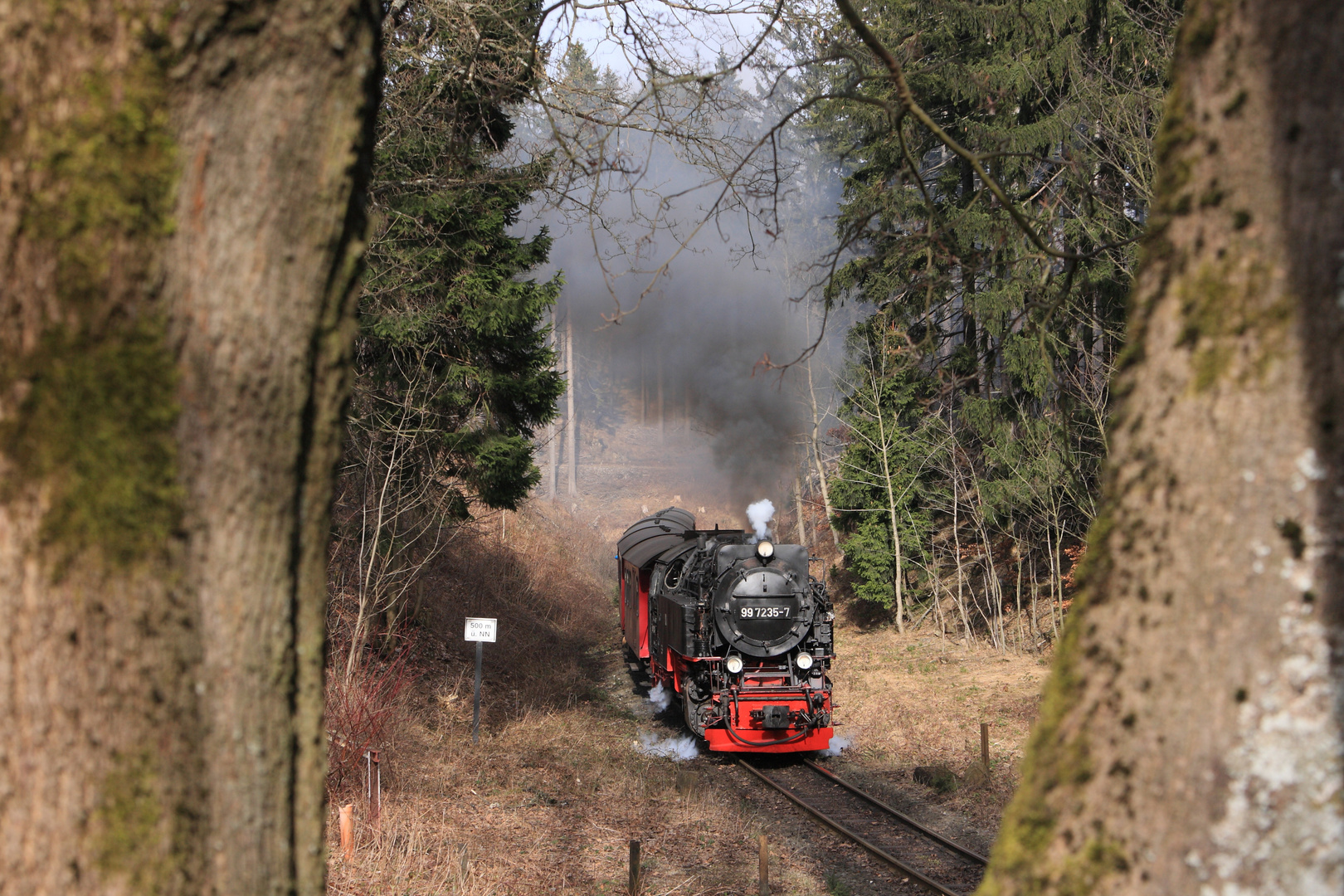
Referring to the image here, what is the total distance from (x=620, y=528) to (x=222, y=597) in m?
36.1

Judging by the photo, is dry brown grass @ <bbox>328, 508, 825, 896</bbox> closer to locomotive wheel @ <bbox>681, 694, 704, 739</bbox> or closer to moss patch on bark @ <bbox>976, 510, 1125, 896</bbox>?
locomotive wheel @ <bbox>681, 694, 704, 739</bbox>

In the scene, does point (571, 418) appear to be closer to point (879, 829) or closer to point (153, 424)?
point (879, 829)

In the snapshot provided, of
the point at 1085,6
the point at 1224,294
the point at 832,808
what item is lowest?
the point at 832,808

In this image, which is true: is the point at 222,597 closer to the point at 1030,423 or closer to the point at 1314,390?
the point at 1314,390

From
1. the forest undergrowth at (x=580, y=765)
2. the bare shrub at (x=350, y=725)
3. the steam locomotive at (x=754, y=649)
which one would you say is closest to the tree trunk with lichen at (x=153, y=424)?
the forest undergrowth at (x=580, y=765)

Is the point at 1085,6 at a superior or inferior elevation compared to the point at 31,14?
superior

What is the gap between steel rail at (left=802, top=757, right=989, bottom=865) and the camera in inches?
279

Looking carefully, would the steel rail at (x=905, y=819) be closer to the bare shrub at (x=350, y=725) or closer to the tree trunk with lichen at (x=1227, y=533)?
the bare shrub at (x=350, y=725)

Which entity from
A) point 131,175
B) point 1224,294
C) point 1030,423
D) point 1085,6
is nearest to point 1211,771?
point 1224,294

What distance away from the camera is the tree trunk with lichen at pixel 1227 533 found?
1.31 m

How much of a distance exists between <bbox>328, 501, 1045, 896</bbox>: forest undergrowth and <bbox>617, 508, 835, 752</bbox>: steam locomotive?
0.55 m

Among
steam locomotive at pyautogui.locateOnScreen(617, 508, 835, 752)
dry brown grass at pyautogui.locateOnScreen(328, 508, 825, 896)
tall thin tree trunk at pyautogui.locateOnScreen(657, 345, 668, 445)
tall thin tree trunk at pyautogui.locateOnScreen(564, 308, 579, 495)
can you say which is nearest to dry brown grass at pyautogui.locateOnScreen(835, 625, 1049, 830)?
steam locomotive at pyautogui.locateOnScreen(617, 508, 835, 752)

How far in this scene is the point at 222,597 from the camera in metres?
1.44

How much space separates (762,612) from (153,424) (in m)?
9.60
